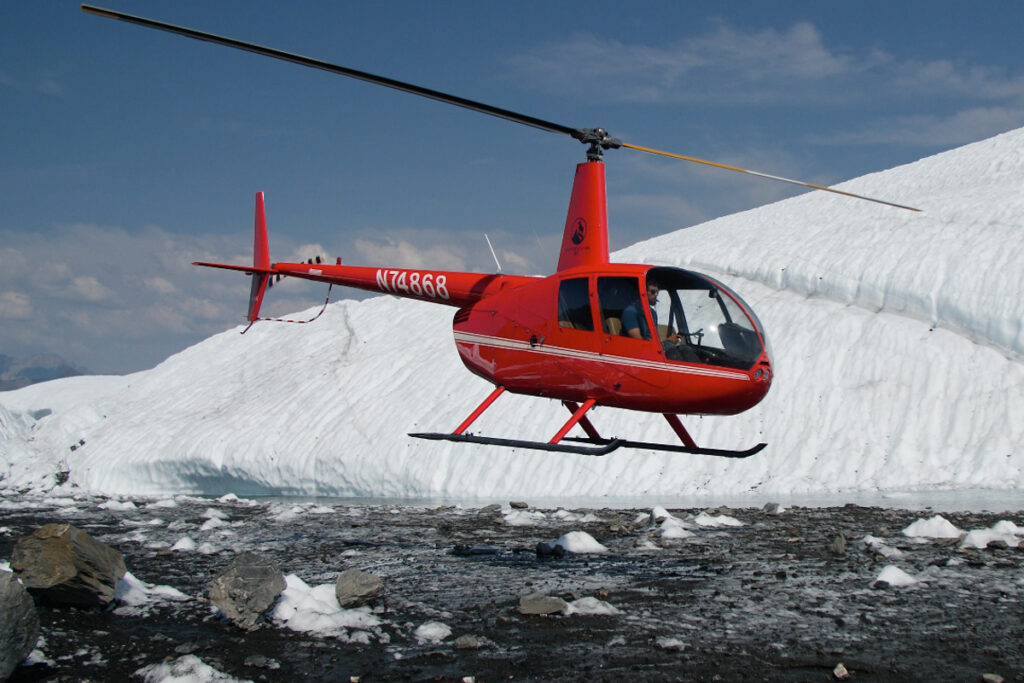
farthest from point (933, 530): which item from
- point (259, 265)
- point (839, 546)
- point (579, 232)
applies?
point (259, 265)

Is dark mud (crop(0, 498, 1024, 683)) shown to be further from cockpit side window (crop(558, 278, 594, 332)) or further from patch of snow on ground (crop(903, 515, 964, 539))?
cockpit side window (crop(558, 278, 594, 332))

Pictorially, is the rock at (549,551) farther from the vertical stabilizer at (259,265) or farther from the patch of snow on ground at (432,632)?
the vertical stabilizer at (259,265)

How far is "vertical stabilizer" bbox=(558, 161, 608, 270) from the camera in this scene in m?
10.2

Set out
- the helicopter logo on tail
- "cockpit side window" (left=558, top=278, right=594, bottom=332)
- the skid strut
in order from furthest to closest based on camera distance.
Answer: the helicopter logo on tail
"cockpit side window" (left=558, top=278, right=594, bottom=332)
the skid strut

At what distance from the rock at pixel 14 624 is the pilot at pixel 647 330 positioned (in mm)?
6124

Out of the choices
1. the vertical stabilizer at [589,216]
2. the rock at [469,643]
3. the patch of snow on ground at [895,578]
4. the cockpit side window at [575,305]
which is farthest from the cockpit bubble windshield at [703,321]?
the rock at [469,643]

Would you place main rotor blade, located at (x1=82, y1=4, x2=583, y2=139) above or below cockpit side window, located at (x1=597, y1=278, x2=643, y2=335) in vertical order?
above

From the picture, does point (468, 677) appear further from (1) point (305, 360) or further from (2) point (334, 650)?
(1) point (305, 360)

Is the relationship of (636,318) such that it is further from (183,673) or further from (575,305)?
(183,673)

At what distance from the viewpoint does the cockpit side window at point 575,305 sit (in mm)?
9484

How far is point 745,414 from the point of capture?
19.9 m

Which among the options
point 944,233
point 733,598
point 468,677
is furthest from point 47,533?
point 944,233

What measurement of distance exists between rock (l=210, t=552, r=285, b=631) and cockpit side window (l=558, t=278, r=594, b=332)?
13.6 feet

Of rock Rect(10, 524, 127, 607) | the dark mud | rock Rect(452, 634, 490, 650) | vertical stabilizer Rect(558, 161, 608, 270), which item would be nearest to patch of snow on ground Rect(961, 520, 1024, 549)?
the dark mud
